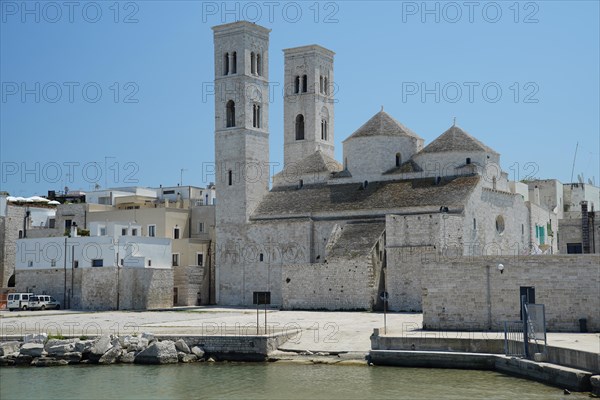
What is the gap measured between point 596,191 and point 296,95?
28.0 metres

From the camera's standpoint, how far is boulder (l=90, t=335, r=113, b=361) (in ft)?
87.1

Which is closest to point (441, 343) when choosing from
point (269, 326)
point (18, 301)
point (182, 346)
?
point (182, 346)

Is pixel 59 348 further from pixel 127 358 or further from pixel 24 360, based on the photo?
pixel 127 358

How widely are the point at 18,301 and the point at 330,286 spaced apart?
1663 cm

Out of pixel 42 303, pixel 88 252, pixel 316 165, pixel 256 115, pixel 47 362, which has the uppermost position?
pixel 256 115

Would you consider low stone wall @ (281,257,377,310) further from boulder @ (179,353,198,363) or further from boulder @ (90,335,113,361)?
boulder @ (90,335,113,361)

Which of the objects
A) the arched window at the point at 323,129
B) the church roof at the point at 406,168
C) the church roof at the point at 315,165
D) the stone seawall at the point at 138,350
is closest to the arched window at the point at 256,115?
the church roof at the point at 315,165

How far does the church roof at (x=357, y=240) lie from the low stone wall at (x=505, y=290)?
13.9 m

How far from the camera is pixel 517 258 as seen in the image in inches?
1074

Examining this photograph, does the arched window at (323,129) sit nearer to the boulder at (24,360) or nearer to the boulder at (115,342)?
the boulder at (115,342)

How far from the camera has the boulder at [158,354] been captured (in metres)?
26.0

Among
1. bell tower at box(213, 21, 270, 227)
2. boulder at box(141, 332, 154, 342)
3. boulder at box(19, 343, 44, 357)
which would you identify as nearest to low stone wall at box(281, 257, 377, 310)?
bell tower at box(213, 21, 270, 227)

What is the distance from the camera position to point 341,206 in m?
47.4

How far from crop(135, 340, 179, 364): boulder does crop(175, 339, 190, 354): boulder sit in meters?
0.27
